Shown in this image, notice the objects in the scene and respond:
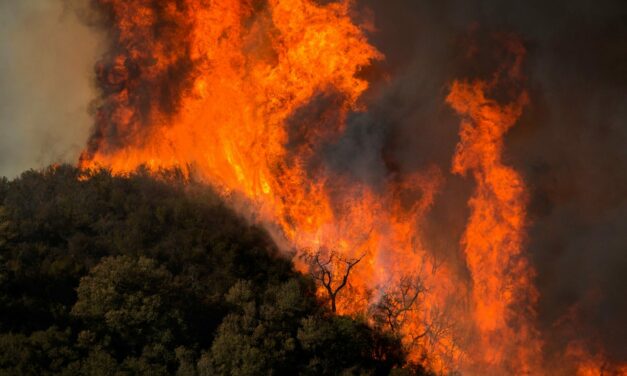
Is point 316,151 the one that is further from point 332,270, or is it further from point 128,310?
point 128,310

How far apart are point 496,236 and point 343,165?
8794 mm

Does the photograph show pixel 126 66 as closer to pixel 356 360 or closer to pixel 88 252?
pixel 88 252

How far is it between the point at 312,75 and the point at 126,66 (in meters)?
12.5

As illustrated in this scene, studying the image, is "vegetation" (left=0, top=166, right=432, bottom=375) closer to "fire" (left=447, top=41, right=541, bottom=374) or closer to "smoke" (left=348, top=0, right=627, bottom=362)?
"fire" (left=447, top=41, right=541, bottom=374)

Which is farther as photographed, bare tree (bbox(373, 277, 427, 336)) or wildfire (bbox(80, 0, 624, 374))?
wildfire (bbox(80, 0, 624, 374))

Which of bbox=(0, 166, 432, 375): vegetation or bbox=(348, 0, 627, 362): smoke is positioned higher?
bbox=(348, 0, 627, 362): smoke

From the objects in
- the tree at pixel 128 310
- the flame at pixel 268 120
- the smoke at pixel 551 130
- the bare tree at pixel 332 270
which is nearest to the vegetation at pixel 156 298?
the tree at pixel 128 310

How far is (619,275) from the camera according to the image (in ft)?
132

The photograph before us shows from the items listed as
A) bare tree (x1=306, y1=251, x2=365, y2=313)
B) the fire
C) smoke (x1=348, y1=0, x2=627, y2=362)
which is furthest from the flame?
the fire

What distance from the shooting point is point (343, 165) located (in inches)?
1741

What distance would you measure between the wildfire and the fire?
0.06 m

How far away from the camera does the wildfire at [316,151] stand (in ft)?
132

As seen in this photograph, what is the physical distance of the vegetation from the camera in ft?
117

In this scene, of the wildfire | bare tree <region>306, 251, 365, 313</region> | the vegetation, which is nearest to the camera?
the vegetation
